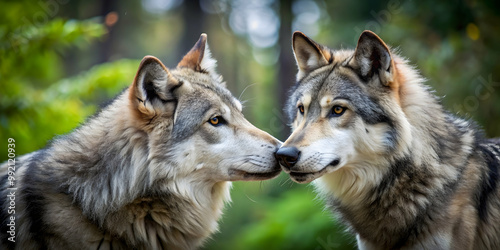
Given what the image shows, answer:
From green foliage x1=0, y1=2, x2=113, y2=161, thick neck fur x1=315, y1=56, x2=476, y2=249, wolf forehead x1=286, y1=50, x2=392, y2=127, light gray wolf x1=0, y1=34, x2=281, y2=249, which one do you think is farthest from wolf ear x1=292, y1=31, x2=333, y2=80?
green foliage x1=0, y1=2, x2=113, y2=161

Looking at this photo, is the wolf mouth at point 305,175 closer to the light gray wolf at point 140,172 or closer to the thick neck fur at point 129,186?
the light gray wolf at point 140,172

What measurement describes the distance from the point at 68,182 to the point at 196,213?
1143 mm

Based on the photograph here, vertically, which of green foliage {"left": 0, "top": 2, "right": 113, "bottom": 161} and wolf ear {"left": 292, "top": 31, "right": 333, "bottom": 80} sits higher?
green foliage {"left": 0, "top": 2, "right": 113, "bottom": 161}

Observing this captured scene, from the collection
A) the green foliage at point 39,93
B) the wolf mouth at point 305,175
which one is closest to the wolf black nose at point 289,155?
the wolf mouth at point 305,175

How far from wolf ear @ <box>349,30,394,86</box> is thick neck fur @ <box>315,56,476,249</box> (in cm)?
29

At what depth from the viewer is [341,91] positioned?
158 inches

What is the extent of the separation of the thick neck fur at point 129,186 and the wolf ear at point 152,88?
0.62 feet

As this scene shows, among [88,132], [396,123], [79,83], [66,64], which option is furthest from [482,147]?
[66,64]

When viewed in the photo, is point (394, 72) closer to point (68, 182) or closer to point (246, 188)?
point (68, 182)

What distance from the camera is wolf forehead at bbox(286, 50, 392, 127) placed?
389 centimetres

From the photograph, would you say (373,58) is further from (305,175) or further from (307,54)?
(305,175)

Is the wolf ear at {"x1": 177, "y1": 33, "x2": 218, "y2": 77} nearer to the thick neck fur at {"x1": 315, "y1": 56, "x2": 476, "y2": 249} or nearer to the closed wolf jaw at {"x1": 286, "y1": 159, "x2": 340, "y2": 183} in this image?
the closed wolf jaw at {"x1": 286, "y1": 159, "x2": 340, "y2": 183}

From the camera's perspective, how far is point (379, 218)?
3902mm

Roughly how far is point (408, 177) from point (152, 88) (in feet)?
8.02
